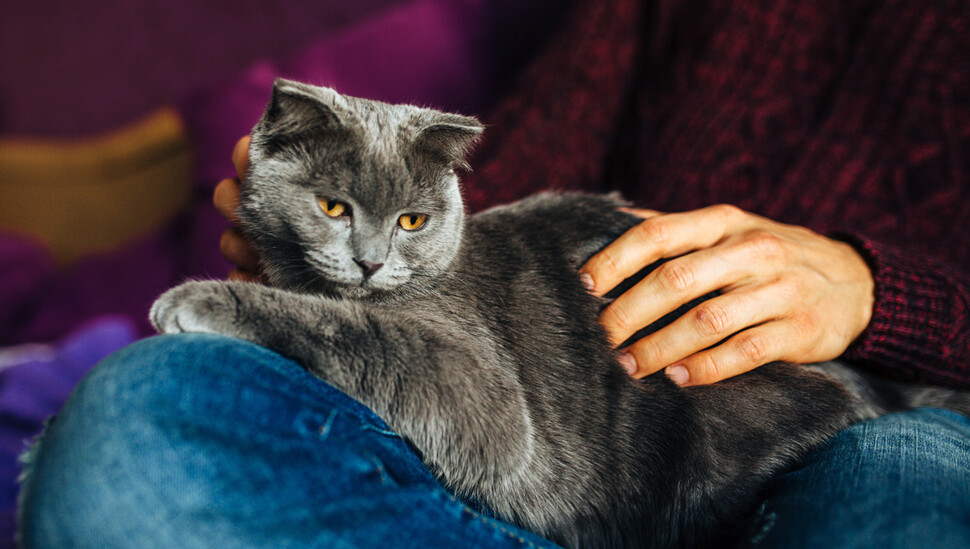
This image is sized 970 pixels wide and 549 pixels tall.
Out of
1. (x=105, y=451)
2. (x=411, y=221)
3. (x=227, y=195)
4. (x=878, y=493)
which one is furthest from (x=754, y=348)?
(x=227, y=195)

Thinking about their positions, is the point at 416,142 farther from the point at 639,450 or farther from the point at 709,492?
the point at 709,492

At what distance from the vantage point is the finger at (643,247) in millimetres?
949

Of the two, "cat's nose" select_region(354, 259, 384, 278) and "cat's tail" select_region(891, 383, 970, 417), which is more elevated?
"cat's nose" select_region(354, 259, 384, 278)

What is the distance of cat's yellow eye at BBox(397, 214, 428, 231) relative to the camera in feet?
2.81

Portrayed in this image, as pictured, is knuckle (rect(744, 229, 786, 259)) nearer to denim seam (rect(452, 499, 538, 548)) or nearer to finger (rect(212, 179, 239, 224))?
denim seam (rect(452, 499, 538, 548))

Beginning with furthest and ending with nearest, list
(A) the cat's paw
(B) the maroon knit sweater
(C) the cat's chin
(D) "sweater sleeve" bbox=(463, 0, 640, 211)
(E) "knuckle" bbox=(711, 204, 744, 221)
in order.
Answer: (D) "sweater sleeve" bbox=(463, 0, 640, 211), (B) the maroon knit sweater, (E) "knuckle" bbox=(711, 204, 744, 221), (C) the cat's chin, (A) the cat's paw

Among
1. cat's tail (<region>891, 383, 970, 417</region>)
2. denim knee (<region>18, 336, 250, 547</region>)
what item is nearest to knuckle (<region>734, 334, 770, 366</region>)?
cat's tail (<region>891, 383, 970, 417</region>)

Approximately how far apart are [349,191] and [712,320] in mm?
594

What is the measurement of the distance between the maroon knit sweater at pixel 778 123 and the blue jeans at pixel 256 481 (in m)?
0.43

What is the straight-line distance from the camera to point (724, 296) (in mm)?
935

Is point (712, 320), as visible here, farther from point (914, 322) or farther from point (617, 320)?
point (914, 322)

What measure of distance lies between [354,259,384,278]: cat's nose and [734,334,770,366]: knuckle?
22.8 inches

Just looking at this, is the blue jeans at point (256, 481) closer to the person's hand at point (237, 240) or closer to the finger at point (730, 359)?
the finger at point (730, 359)

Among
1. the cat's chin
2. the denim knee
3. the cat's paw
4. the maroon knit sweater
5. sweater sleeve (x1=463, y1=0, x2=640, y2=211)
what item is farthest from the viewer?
sweater sleeve (x1=463, y1=0, x2=640, y2=211)
